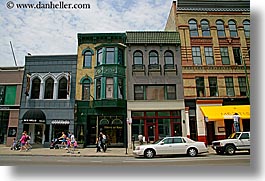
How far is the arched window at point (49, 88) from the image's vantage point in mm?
17358

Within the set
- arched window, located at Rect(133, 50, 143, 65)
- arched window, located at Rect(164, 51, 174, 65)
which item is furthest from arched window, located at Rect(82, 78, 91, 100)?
arched window, located at Rect(164, 51, 174, 65)

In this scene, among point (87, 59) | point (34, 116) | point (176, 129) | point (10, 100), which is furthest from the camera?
point (87, 59)

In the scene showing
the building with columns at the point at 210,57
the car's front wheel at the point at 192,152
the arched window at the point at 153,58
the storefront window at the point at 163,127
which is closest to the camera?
the car's front wheel at the point at 192,152

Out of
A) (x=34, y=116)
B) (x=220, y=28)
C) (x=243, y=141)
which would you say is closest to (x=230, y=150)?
(x=243, y=141)

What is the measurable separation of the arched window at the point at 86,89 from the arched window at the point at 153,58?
4717mm

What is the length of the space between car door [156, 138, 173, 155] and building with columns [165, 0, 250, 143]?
12.2ft

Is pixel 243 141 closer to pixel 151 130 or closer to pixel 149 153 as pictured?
pixel 149 153

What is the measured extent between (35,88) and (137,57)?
7611 mm

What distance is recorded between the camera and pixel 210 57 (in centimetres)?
1712

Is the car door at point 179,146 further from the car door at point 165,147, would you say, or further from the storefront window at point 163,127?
the storefront window at point 163,127

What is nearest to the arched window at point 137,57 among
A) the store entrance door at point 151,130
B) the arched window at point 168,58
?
the arched window at point 168,58

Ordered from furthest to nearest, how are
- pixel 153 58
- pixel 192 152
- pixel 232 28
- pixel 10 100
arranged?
pixel 153 58 → pixel 10 100 → pixel 232 28 → pixel 192 152

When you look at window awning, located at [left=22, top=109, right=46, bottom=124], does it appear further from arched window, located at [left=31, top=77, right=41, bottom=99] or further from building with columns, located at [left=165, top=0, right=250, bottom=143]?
building with columns, located at [left=165, top=0, right=250, bottom=143]

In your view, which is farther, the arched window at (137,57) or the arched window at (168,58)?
the arched window at (137,57)
